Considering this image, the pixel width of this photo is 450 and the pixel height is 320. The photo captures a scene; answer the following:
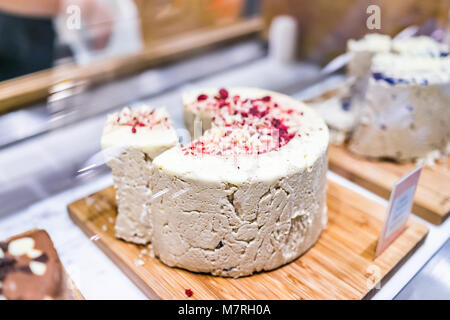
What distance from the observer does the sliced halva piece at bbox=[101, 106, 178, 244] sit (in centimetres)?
131

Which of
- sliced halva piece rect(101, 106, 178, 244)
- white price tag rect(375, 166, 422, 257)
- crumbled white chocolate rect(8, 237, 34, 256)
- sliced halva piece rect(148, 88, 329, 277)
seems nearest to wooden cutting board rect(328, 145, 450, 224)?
white price tag rect(375, 166, 422, 257)

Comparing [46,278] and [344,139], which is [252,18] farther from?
[46,278]

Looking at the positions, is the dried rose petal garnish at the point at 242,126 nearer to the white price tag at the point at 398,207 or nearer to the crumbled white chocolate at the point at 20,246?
the white price tag at the point at 398,207

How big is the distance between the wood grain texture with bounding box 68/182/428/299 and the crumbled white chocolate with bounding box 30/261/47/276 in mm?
364

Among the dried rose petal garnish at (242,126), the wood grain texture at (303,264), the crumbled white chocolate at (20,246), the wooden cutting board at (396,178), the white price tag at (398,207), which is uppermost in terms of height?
the dried rose petal garnish at (242,126)

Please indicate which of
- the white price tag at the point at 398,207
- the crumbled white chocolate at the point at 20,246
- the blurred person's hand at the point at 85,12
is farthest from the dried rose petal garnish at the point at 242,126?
the blurred person's hand at the point at 85,12

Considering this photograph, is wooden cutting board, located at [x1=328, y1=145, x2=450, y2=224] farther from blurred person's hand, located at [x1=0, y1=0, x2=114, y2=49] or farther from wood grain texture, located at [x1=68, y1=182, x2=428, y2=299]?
blurred person's hand, located at [x1=0, y1=0, x2=114, y2=49]

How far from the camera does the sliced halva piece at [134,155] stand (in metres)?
1.31

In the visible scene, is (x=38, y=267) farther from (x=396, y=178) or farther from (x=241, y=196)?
(x=396, y=178)

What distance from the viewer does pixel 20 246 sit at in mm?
1050

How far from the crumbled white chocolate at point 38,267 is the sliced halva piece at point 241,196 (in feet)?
1.22
